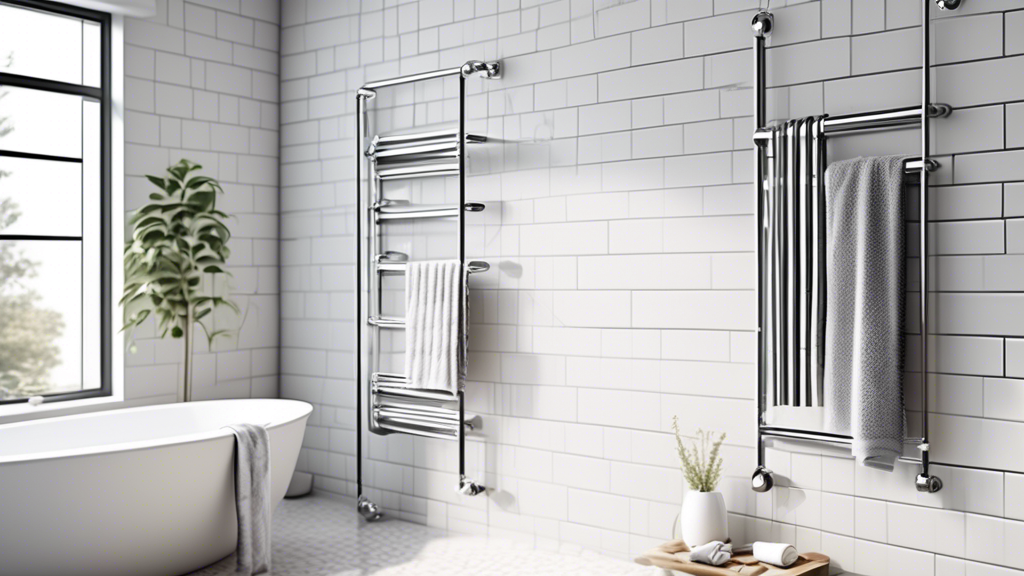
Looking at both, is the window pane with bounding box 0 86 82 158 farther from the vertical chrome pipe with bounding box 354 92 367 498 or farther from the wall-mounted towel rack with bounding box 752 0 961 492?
the wall-mounted towel rack with bounding box 752 0 961 492

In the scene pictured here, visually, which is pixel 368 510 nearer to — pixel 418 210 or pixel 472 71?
pixel 418 210

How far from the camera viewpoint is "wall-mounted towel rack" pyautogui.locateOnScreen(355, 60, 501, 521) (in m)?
3.95

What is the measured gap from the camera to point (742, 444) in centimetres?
329

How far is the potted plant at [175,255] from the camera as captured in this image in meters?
4.19

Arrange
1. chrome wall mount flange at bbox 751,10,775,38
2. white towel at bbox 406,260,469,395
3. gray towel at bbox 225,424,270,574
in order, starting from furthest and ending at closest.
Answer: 1. white towel at bbox 406,260,469,395
2. gray towel at bbox 225,424,270,574
3. chrome wall mount flange at bbox 751,10,775,38

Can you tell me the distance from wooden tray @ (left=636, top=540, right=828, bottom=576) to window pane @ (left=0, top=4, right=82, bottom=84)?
3.36 meters

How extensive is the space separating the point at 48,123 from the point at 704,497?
367 centimetres

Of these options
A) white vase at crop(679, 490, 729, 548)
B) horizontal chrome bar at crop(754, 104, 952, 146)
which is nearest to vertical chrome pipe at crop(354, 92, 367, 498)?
white vase at crop(679, 490, 729, 548)

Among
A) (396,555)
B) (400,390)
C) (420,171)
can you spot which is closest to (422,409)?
(400,390)

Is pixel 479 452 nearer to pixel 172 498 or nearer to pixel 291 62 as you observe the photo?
pixel 172 498

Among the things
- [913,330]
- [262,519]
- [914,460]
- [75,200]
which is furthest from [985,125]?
[75,200]

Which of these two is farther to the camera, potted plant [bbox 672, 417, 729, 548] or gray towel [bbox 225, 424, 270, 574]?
gray towel [bbox 225, 424, 270, 574]

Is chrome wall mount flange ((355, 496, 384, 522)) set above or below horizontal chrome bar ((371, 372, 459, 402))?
below

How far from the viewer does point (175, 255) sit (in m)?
4.27
